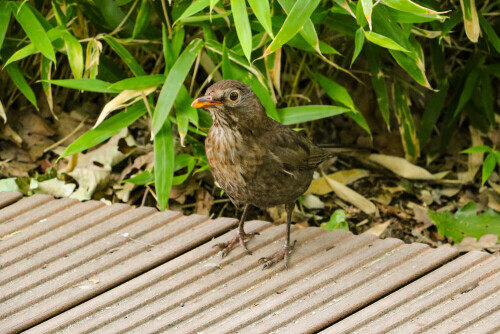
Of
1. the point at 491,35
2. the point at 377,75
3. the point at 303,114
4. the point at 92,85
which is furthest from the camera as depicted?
the point at 377,75

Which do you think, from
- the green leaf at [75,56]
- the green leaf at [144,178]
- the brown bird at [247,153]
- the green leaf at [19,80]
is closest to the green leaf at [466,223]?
the brown bird at [247,153]

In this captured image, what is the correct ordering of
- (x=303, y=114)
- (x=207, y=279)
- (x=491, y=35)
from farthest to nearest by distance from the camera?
1. (x=491, y=35)
2. (x=303, y=114)
3. (x=207, y=279)

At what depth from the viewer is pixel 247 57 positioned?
4016 millimetres

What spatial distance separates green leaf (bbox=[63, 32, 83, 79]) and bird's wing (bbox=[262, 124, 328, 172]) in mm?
1195

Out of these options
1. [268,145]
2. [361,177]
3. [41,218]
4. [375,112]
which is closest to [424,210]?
[361,177]

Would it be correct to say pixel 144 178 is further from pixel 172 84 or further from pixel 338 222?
pixel 338 222

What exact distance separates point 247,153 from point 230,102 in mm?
247

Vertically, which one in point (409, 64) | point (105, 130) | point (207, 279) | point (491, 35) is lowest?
point (207, 279)

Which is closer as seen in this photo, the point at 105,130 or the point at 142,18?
the point at 105,130

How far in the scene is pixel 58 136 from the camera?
5.70 metres

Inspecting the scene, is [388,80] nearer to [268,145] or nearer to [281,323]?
[268,145]

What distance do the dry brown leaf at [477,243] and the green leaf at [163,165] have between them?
1.66 meters

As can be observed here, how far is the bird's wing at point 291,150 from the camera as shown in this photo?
162 inches

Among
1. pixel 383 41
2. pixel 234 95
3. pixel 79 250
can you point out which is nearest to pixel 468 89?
pixel 383 41
